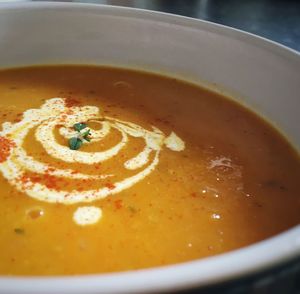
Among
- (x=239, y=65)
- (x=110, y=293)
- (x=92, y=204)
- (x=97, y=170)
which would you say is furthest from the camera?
(x=239, y=65)

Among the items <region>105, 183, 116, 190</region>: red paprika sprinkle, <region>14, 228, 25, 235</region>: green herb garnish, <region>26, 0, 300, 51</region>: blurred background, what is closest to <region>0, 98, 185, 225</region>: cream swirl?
<region>105, 183, 116, 190</region>: red paprika sprinkle

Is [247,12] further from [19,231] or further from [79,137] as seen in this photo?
[19,231]

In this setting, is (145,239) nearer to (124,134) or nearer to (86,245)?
(86,245)

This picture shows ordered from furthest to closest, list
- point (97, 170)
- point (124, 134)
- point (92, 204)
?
1. point (124, 134)
2. point (97, 170)
3. point (92, 204)

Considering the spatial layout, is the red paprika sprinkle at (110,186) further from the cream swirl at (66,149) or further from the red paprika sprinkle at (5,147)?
the red paprika sprinkle at (5,147)

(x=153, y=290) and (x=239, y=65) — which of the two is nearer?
(x=153, y=290)

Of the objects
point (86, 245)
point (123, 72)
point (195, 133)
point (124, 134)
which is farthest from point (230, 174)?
point (123, 72)

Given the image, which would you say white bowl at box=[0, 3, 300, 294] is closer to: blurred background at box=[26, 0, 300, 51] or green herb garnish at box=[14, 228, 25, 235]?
blurred background at box=[26, 0, 300, 51]
